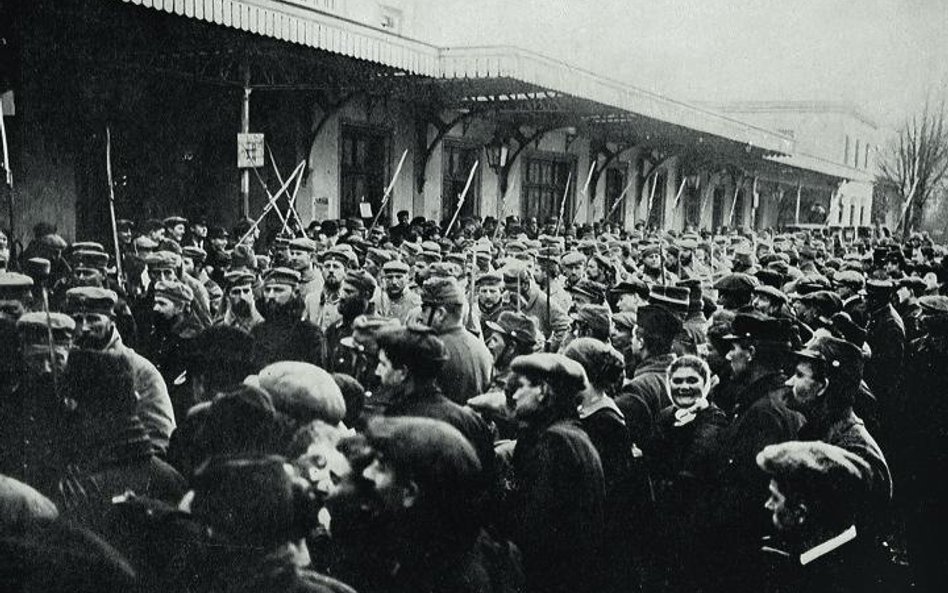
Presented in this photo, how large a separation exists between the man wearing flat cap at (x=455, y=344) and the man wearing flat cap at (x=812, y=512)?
1753mm

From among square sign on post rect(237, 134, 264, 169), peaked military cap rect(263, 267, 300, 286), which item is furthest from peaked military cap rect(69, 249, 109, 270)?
square sign on post rect(237, 134, 264, 169)

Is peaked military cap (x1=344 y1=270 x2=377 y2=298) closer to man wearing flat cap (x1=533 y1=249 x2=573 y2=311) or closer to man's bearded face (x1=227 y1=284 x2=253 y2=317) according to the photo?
man's bearded face (x1=227 y1=284 x2=253 y2=317)

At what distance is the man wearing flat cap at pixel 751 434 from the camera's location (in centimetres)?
328

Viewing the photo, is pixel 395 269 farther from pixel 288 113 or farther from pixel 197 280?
pixel 288 113

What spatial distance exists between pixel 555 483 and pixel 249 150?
6.29 metres

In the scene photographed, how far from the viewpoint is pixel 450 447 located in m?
2.27

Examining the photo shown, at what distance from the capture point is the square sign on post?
8.05 metres

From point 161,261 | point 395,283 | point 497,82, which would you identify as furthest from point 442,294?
point 497,82

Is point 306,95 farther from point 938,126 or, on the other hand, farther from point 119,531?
point 119,531

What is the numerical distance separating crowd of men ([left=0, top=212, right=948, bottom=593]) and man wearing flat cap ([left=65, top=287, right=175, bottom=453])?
0.04ft

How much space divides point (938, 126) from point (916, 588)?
3.77 m

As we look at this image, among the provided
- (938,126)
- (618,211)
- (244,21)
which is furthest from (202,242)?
(618,211)

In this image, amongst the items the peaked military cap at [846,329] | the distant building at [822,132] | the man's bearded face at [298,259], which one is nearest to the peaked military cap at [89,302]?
the man's bearded face at [298,259]

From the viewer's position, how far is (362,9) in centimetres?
1546
